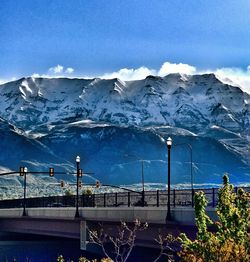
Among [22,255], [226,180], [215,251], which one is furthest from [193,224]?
[22,255]

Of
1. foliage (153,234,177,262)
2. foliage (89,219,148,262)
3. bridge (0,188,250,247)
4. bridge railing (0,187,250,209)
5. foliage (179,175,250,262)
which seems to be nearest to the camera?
foliage (179,175,250,262)

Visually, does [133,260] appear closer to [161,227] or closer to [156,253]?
[156,253]

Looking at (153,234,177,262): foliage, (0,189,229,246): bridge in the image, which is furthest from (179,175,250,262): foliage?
(0,189,229,246): bridge

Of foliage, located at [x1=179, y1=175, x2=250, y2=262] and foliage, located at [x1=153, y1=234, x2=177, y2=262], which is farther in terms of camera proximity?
foliage, located at [x1=153, y1=234, x2=177, y2=262]

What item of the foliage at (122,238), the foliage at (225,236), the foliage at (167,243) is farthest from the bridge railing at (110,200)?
the foliage at (225,236)

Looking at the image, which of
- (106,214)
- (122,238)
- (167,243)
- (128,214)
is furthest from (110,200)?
(167,243)

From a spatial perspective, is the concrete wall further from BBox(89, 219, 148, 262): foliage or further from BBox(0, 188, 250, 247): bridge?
BBox(89, 219, 148, 262): foliage

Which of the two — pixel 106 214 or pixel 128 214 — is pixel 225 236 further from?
pixel 106 214

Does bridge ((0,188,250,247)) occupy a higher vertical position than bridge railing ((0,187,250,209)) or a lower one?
lower

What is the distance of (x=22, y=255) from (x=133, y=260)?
29.2 metres

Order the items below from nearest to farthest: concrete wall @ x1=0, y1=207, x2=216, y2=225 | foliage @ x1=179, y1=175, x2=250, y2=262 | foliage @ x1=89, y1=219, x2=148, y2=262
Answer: foliage @ x1=179, y1=175, x2=250, y2=262 < foliage @ x1=89, y1=219, x2=148, y2=262 < concrete wall @ x1=0, y1=207, x2=216, y2=225

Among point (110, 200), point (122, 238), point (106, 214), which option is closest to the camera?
point (122, 238)

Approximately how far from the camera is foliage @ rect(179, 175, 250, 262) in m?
21.3

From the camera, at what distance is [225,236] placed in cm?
2377
